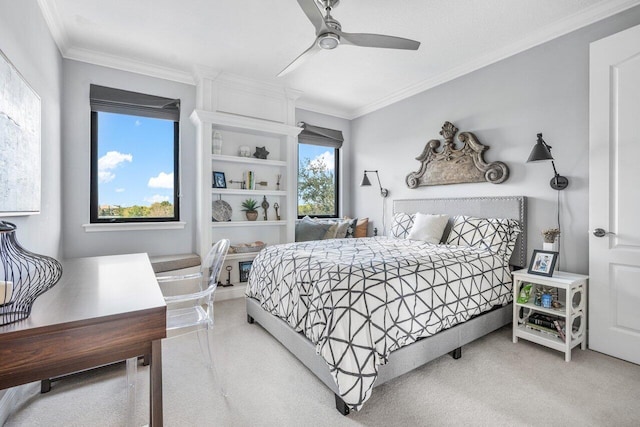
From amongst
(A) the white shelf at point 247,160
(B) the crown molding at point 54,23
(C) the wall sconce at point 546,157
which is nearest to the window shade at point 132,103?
(B) the crown molding at point 54,23

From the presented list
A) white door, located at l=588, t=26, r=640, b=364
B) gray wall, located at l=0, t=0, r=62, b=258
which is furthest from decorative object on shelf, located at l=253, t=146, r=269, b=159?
white door, located at l=588, t=26, r=640, b=364

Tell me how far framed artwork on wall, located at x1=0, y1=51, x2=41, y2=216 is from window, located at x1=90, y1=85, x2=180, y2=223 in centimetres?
120

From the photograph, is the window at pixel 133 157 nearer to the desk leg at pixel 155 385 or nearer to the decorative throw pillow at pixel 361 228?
the decorative throw pillow at pixel 361 228

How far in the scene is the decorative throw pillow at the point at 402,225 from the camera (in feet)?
11.8

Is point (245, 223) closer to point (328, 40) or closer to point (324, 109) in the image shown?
point (324, 109)

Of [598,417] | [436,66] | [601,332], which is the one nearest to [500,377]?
[598,417]

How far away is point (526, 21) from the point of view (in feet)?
8.49

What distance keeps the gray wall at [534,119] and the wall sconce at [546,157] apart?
0.04 metres

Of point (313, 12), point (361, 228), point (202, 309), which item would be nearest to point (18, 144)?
point (202, 309)

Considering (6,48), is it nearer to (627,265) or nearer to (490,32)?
(490,32)

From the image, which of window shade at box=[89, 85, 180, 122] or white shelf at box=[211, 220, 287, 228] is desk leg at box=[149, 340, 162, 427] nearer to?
white shelf at box=[211, 220, 287, 228]

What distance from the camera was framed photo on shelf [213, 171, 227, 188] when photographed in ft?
12.4

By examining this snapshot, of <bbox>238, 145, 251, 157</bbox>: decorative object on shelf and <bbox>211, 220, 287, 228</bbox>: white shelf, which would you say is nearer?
<bbox>211, 220, 287, 228</bbox>: white shelf

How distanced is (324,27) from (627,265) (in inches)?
107
